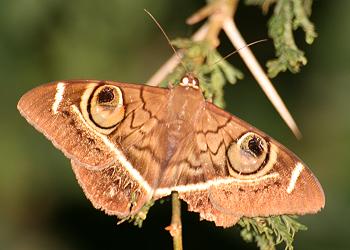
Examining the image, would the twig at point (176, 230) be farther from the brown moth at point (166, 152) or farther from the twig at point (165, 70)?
the twig at point (165, 70)

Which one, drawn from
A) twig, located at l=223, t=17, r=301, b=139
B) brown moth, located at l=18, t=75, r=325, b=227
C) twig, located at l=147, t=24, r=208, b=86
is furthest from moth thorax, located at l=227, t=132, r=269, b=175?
twig, located at l=147, t=24, r=208, b=86

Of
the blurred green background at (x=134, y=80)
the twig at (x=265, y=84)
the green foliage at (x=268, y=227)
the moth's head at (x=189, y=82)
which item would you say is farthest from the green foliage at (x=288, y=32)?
the blurred green background at (x=134, y=80)

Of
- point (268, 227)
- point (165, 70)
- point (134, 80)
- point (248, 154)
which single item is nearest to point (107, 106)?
point (165, 70)

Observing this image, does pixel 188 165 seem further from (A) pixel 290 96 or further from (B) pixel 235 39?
(A) pixel 290 96

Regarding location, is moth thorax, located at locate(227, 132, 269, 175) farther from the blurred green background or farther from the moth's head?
the blurred green background

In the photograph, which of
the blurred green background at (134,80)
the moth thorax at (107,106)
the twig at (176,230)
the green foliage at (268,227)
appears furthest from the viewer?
the blurred green background at (134,80)

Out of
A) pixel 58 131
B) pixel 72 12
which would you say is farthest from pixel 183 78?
pixel 72 12
